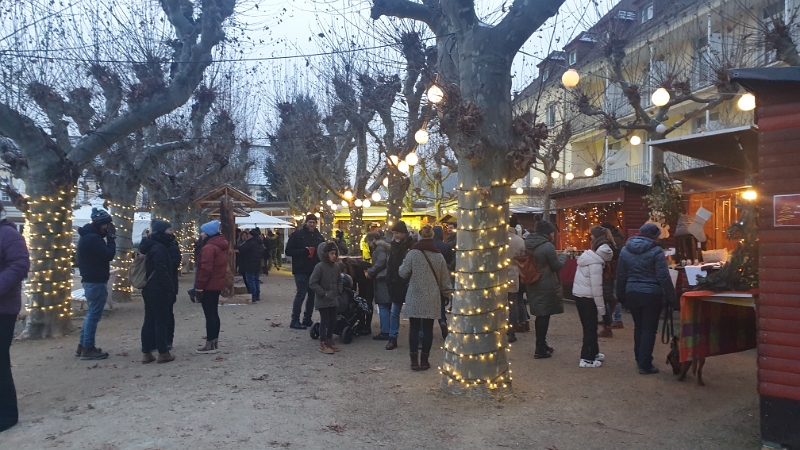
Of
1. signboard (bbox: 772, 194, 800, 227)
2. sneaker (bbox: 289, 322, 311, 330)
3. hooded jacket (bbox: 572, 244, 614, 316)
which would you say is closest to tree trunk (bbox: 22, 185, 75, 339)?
sneaker (bbox: 289, 322, 311, 330)

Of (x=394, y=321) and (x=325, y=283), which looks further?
(x=394, y=321)

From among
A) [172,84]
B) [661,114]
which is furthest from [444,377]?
[661,114]

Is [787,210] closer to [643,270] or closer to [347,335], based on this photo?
[643,270]

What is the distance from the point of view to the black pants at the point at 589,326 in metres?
7.28

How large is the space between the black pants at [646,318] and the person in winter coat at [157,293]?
5735 millimetres

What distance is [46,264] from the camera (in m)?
9.80

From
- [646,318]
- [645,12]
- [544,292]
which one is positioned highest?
[645,12]

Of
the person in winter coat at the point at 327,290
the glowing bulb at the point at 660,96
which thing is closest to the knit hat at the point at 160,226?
the person in winter coat at the point at 327,290

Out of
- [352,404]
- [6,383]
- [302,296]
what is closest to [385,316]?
[302,296]

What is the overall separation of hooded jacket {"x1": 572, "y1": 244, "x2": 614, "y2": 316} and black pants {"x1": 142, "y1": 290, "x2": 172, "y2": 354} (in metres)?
5.23

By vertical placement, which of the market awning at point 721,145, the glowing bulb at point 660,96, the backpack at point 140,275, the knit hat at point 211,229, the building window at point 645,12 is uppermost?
the building window at point 645,12

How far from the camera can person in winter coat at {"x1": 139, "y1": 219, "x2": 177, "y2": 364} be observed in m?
7.59

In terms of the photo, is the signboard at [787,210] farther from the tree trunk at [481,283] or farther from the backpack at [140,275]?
the backpack at [140,275]

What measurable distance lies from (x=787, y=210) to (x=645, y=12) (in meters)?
18.0
